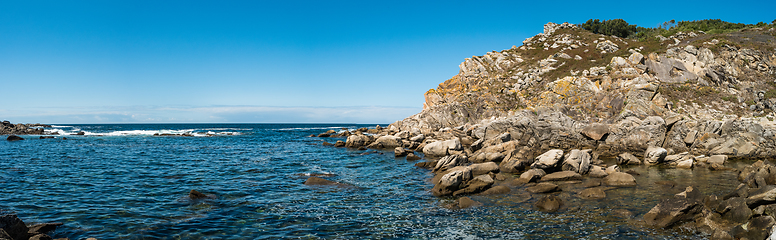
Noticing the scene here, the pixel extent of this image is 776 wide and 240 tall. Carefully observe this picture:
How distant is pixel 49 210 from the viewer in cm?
1565

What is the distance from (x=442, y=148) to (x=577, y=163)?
15.0 meters

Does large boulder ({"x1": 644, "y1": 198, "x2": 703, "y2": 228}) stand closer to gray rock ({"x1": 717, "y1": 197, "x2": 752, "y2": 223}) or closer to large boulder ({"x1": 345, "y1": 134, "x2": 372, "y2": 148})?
gray rock ({"x1": 717, "y1": 197, "x2": 752, "y2": 223})

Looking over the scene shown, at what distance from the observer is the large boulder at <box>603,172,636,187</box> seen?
21.3 meters

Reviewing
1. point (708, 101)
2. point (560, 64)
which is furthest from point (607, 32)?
point (708, 101)

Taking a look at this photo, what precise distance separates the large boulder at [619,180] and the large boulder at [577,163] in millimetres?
2101

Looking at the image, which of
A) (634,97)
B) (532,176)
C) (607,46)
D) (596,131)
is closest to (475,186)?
(532,176)

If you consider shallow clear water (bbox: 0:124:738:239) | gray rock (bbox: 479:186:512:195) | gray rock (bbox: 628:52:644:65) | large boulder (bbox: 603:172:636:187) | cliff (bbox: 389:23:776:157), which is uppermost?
gray rock (bbox: 628:52:644:65)

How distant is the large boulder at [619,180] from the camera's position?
21.3m

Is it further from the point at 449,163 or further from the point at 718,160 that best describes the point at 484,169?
the point at 718,160

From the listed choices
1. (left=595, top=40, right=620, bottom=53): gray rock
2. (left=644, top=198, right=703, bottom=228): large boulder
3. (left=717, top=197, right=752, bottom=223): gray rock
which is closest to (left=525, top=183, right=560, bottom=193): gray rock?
(left=644, top=198, right=703, bottom=228): large boulder

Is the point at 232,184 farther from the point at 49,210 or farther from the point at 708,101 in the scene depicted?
the point at 708,101

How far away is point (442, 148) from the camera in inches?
1483

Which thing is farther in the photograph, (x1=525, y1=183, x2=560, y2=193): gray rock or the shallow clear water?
(x1=525, y1=183, x2=560, y2=193): gray rock

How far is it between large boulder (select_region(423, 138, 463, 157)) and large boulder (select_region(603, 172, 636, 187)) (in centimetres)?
1609
